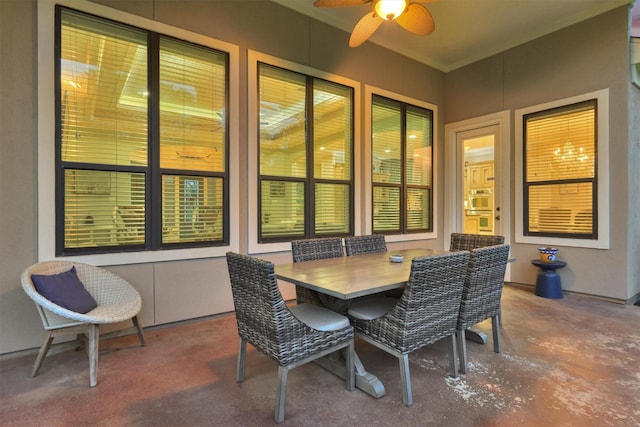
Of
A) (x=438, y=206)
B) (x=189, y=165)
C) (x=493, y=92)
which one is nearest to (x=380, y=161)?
(x=438, y=206)

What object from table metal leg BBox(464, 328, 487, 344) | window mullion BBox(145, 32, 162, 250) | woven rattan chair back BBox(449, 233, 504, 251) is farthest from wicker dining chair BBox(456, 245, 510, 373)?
window mullion BBox(145, 32, 162, 250)

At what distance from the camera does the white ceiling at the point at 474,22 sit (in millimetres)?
3724

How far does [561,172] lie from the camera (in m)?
4.18

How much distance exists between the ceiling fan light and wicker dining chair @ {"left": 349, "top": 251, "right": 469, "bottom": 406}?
1837 millimetres

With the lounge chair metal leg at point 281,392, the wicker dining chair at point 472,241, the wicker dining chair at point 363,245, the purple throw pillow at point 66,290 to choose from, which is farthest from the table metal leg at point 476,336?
the purple throw pillow at point 66,290

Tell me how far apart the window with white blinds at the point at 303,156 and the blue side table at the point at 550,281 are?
249cm

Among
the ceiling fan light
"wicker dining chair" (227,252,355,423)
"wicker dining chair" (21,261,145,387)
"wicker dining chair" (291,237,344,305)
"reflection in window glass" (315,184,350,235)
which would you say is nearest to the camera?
"wicker dining chair" (227,252,355,423)

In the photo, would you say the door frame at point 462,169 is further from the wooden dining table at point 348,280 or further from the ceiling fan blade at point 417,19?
the wooden dining table at point 348,280

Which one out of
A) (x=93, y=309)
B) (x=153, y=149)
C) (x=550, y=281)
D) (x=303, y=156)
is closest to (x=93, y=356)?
(x=93, y=309)

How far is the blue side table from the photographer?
13.0 feet

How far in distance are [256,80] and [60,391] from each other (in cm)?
312

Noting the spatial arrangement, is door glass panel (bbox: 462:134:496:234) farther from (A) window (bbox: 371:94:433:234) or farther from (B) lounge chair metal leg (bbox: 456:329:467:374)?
(B) lounge chair metal leg (bbox: 456:329:467:374)

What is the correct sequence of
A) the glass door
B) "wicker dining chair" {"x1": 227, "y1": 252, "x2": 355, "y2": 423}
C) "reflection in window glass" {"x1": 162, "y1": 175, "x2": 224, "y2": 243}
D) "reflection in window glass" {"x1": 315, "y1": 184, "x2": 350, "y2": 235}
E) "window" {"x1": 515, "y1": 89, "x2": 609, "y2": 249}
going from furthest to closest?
the glass door
"reflection in window glass" {"x1": 315, "y1": 184, "x2": 350, "y2": 235}
"window" {"x1": 515, "y1": 89, "x2": 609, "y2": 249}
"reflection in window glass" {"x1": 162, "y1": 175, "x2": 224, "y2": 243}
"wicker dining chair" {"x1": 227, "y1": 252, "x2": 355, "y2": 423}

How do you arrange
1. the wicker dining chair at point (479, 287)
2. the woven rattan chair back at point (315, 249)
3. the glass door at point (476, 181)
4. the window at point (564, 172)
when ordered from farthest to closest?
the glass door at point (476, 181) < the window at point (564, 172) < the woven rattan chair back at point (315, 249) < the wicker dining chair at point (479, 287)
